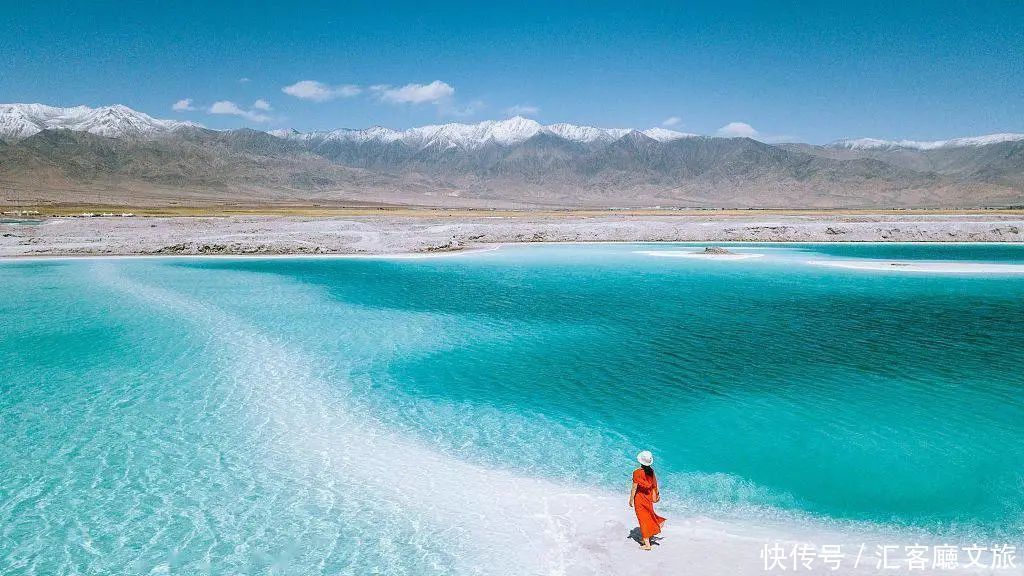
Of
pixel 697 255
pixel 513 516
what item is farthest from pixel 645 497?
pixel 697 255

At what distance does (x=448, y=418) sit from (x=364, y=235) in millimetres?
39936

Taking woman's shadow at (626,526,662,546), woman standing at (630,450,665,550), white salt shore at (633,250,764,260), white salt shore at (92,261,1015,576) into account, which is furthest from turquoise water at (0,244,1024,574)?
white salt shore at (633,250,764,260)

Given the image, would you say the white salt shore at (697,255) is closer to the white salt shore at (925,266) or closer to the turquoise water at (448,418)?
the white salt shore at (925,266)

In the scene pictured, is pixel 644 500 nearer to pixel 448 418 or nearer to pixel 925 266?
pixel 448 418

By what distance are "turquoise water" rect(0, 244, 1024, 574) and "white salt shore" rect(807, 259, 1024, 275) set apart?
1037cm

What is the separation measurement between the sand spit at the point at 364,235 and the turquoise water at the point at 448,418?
20543mm

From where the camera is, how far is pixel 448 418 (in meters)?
11.8

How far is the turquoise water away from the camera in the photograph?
794 centimetres

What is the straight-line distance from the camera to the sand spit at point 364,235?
4362 cm

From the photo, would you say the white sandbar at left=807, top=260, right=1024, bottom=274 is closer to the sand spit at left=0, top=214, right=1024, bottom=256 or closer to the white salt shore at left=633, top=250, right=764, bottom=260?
the white salt shore at left=633, top=250, right=764, bottom=260

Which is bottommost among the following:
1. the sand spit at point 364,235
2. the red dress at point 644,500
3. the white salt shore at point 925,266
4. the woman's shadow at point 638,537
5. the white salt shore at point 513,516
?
the white salt shore at point 513,516

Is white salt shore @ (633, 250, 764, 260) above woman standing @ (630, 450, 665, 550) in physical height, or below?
above

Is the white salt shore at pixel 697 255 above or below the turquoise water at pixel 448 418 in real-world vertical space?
above

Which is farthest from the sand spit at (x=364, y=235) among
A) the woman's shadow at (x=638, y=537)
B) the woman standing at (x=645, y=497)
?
the woman standing at (x=645, y=497)
